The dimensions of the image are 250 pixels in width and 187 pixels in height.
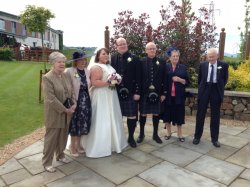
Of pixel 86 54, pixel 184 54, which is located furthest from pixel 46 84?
pixel 184 54

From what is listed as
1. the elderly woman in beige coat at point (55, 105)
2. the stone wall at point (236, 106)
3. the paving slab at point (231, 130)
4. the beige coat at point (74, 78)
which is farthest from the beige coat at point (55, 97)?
the stone wall at point (236, 106)

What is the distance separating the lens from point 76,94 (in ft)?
14.4

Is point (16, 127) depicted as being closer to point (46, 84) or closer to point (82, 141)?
point (82, 141)

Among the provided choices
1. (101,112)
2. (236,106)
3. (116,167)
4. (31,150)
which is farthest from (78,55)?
(236,106)

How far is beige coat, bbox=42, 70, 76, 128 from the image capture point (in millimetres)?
3820

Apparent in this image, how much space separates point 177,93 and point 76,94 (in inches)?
78.9

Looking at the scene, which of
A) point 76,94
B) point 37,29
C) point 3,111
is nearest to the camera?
point 76,94

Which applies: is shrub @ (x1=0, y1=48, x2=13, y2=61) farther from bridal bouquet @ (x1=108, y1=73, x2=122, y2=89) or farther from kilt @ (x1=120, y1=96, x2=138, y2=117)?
bridal bouquet @ (x1=108, y1=73, x2=122, y2=89)

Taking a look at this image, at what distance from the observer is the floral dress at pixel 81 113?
4.43 m

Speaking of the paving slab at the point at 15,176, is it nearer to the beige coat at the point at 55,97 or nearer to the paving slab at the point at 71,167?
the paving slab at the point at 71,167

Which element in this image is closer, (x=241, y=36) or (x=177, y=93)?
(x=177, y=93)

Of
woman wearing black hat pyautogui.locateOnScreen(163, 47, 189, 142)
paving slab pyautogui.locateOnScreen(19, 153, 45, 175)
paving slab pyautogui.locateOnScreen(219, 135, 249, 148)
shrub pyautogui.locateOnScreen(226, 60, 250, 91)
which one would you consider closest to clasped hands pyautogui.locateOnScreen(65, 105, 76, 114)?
paving slab pyautogui.locateOnScreen(19, 153, 45, 175)

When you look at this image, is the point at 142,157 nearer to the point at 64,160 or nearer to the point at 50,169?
the point at 64,160

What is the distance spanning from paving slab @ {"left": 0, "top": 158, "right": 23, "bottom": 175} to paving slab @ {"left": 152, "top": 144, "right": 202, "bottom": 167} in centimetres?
233
